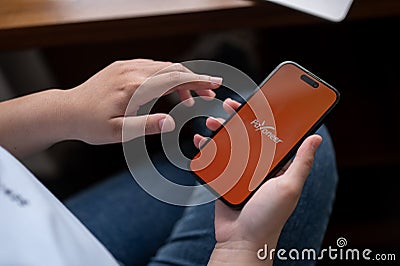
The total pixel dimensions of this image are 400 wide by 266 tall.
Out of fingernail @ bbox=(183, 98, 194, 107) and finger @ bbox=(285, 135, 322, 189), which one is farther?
fingernail @ bbox=(183, 98, 194, 107)

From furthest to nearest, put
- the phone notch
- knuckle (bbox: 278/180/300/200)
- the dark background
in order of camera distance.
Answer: the dark background
the phone notch
knuckle (bbox: 278/180/300/200)

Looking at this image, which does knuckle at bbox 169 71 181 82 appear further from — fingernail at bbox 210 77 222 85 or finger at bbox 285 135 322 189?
finger at bbox 285 135 322 189

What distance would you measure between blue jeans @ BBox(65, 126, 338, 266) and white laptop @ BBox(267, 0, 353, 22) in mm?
149

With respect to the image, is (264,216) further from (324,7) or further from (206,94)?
(324,7)

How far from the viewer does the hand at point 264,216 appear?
50 cm

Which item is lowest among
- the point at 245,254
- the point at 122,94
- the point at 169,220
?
the point at 169,220

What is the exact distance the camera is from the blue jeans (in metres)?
0.64

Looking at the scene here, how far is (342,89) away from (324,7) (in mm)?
433

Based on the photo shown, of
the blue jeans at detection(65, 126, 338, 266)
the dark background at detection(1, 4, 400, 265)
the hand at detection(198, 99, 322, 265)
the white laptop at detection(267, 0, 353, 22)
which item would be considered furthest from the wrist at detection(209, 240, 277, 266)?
the dark background at detection(1, 4, 400, 265)

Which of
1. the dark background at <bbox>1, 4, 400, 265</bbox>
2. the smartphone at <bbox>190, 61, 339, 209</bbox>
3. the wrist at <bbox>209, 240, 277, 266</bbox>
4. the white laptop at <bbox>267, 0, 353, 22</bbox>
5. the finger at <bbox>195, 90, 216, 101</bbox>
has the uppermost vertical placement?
the white laptop at <bbox>267, 0, 353, 22</bbox>

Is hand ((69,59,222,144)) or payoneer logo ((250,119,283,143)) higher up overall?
hand ((69,59,222,144))

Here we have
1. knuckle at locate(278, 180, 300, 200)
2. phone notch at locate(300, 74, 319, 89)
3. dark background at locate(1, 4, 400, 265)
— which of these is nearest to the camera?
knuckle at locate(278, 180, 300, 200)

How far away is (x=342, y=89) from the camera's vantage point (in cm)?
105

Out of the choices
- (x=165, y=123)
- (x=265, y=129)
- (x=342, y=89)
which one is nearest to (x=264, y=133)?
(x=265, y=129)
